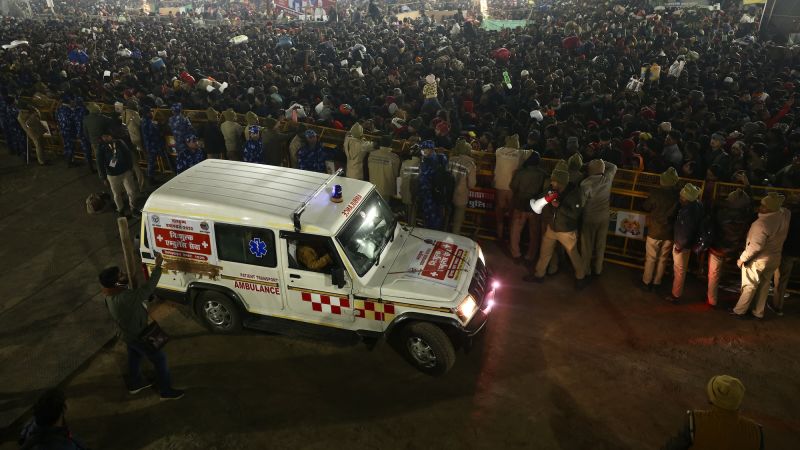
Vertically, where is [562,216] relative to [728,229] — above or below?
below

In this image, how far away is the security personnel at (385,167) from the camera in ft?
31.1

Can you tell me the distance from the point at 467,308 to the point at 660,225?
3.73 meters

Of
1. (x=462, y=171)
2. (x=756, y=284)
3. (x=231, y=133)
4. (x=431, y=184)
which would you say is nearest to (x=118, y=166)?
(x=231, y=133)

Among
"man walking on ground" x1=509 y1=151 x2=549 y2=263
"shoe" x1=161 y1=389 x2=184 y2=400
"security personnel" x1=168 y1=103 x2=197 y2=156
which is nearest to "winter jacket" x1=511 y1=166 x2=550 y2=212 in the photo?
"man walking on ground" x1=509 y1=151 x2=549 y2=263

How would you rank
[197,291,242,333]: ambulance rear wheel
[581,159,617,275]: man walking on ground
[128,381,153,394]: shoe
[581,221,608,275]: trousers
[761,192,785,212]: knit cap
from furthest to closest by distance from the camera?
1. [581,221,608,275]: trousers
2. [581,159,617,275]: man walking on ground
3. [197,291,242,333]: ambulance rear wheel
4. [761,192,785,212]: knit cap
5. [128,381,153,394]: shoe

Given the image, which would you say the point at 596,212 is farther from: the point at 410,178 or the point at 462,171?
the point at 410,178

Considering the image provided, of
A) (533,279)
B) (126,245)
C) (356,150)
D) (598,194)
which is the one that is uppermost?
(356,150)

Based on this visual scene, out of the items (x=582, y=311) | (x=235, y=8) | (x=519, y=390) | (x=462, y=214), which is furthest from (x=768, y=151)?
(x=235, y=8)

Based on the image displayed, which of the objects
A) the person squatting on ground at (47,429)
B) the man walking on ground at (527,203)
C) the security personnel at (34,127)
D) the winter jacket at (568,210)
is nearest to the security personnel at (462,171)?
the man walking on ground at (527,203)

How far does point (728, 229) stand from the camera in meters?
7.36

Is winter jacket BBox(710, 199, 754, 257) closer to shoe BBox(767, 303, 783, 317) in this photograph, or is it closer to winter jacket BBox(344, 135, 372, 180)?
shoe BBox(767, 303, 783, 317)

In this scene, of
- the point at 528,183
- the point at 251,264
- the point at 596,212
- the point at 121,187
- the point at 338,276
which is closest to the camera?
the point at 338,276

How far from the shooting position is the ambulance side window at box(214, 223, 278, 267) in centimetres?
644

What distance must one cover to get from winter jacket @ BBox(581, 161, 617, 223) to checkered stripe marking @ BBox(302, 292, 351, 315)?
4180mm
